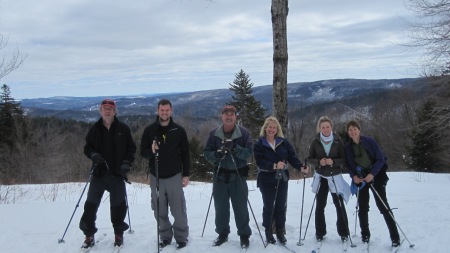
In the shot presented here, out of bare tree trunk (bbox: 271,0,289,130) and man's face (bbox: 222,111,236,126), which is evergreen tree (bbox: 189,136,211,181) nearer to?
bare tree trunk (bbox: 271,0,289,130)

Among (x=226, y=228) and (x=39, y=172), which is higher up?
(x=226, y=228)

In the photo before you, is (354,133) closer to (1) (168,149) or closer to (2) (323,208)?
(2) (323,208)

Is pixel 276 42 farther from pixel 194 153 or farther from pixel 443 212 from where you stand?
pixel 194 153

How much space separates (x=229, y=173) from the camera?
523 cm

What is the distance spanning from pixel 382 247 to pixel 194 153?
101 ft

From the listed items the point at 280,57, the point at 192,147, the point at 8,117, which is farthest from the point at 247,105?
the point at 280,57

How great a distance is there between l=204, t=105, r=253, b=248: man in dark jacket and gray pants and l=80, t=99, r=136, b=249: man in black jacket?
4.10 feet

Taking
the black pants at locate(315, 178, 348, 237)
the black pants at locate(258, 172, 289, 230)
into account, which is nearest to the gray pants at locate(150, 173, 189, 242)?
the black pants at locate(258, 172, 289, 230)

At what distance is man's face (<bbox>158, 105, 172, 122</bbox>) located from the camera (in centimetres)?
506

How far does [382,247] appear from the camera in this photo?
532 centimetres

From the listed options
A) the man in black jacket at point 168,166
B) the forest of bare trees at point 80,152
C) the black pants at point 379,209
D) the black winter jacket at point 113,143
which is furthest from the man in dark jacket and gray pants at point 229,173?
the forest of bare trees at point 80,152

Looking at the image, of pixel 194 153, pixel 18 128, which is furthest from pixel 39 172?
pixel 194 153

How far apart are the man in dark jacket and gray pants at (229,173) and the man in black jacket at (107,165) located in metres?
1.25

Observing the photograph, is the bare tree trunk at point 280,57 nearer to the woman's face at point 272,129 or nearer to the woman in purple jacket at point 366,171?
the woman's face at point 272,129
